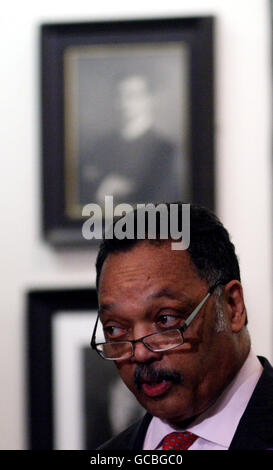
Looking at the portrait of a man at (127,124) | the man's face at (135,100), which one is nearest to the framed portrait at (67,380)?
the portrait of a man at (127,124)

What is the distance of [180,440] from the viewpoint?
839 millimetres

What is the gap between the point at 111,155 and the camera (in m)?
1.46

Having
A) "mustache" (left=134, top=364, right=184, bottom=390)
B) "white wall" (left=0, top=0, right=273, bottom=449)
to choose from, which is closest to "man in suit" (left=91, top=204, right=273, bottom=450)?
"mustache" (left=134, top=364, right=184, bottom=390)

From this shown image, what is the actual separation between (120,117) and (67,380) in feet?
1.63

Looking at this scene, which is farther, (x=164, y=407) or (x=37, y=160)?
(x=37, y=160)

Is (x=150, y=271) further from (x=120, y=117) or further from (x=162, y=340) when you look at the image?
(x=120, y=117)

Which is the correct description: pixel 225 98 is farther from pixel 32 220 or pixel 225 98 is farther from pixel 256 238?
pixel 32 220

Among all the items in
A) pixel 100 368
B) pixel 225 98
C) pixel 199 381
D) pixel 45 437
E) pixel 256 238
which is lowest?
pixel 45 437

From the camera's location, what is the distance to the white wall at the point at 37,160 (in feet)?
4.67

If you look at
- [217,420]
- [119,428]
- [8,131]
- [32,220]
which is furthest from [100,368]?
[217,420]

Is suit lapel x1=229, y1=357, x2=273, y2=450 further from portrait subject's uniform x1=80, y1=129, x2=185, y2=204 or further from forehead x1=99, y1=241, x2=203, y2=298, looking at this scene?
portrait subject's uniform x1=80, y1=129, x2=185, y2=204

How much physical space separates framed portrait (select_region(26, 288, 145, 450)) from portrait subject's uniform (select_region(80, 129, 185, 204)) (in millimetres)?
194

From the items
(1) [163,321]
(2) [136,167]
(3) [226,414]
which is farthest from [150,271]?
(2) [136,167]

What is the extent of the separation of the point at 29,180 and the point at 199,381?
77cm
